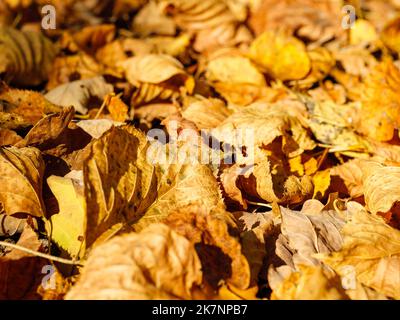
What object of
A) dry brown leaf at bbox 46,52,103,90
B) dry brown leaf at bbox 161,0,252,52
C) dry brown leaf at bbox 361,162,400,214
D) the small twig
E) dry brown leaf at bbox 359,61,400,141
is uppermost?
dry brown leaf at bbox 161,0,252,52

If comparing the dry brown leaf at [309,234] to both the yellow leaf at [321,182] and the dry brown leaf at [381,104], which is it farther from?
the dry brown leaf at [381,104]

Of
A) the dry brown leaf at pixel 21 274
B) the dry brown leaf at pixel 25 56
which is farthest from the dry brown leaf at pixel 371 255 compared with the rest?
the dry brown leaf at pixel 25 56

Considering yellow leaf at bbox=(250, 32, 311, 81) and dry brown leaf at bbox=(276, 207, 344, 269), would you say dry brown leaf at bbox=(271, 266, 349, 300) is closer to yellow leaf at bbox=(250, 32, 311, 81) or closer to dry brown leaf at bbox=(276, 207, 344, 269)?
dry brown leaf at bbox=(276, 207, 344, 269)

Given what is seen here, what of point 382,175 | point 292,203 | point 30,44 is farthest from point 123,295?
point 30,44

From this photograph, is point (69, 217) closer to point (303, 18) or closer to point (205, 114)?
point (205, 114)

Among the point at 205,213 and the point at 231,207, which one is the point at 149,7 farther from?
the point at 205,213

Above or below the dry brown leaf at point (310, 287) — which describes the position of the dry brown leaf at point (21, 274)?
below

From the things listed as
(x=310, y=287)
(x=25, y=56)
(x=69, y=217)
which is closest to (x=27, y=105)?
(x=25, y=56)

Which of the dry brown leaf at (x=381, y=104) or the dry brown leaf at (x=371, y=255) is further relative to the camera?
the dry brown leaf at (x=381, y=104)

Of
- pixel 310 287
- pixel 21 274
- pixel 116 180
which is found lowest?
pixel 21 274

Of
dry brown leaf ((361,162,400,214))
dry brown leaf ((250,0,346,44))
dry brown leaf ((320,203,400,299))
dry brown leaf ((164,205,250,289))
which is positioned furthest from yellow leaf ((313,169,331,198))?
dry brown leaf ((250,0,346,44))

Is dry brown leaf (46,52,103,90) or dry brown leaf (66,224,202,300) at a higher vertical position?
dry brown leaf (46,52,103,90)
